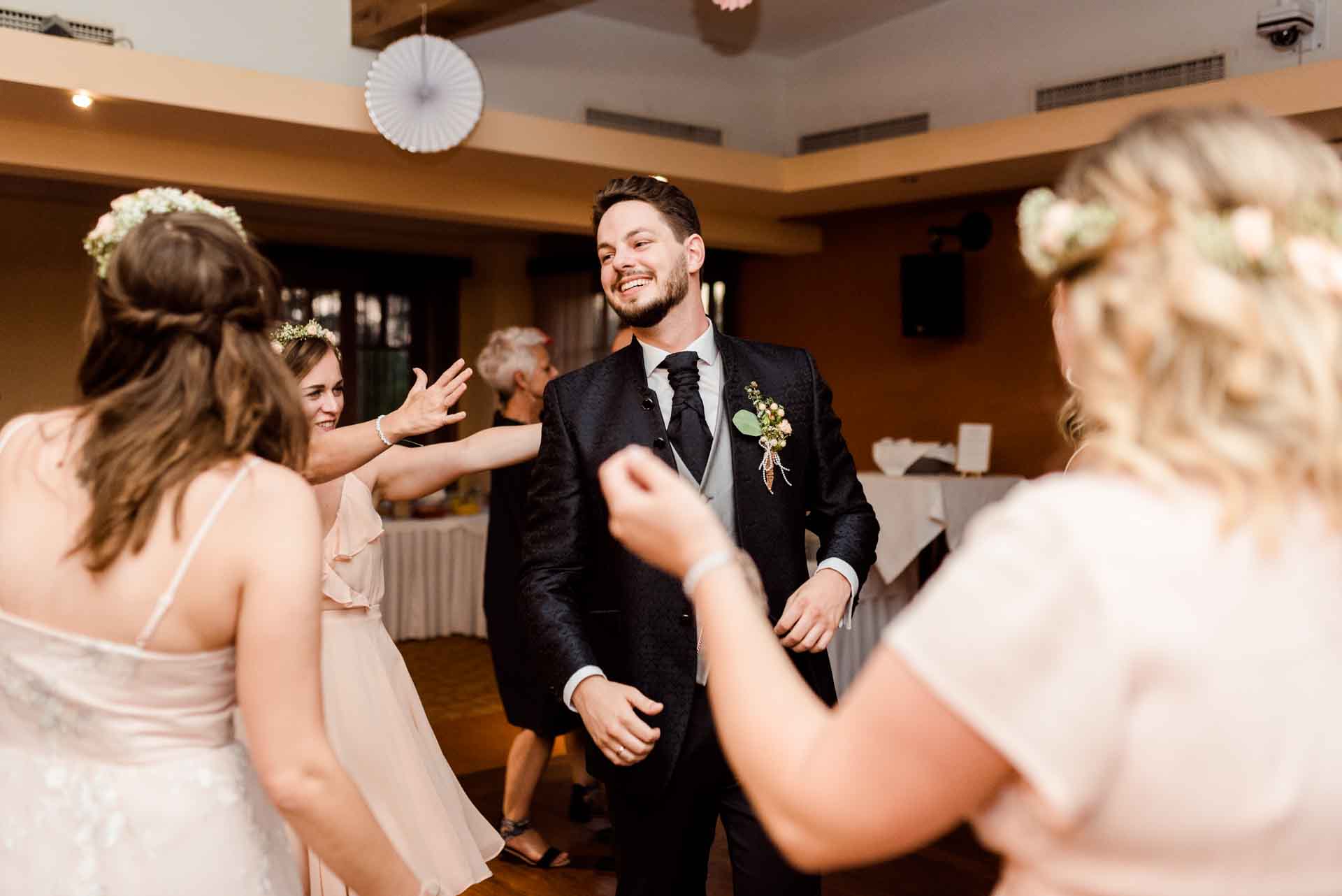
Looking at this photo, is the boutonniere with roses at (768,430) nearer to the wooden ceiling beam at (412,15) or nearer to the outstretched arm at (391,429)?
the outstretched arm at (391,429)

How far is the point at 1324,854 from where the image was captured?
0.82 metres

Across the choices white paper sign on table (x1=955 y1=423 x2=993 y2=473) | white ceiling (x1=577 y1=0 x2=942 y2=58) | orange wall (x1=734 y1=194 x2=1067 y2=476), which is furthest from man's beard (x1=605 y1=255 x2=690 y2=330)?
white ceiling (x1=577 y1=0 x2=942 y2=58)

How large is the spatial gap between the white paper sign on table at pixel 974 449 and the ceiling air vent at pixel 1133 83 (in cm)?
197

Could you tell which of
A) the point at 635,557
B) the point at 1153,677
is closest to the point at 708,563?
the point at 1153,677

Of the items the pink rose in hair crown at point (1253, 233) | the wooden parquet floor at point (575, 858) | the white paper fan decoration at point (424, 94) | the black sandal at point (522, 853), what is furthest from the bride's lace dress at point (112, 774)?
the white paper fan decoration at point (424, 94)

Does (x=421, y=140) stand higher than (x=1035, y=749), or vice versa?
(x=421, y=140)

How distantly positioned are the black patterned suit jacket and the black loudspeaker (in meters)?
5.65

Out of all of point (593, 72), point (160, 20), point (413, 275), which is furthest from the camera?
point (413, 275)

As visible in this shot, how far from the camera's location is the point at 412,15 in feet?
20.1

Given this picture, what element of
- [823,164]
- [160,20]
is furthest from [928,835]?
[823,164]

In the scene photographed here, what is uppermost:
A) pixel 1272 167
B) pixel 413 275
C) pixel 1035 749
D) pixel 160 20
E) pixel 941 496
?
pixel 160 20

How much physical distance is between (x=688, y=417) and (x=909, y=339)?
244 inches

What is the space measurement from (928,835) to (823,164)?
6.61m

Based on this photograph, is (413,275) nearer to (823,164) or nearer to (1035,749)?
(823,164)
